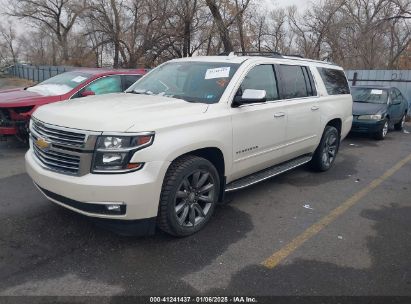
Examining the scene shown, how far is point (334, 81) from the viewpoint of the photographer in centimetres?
625

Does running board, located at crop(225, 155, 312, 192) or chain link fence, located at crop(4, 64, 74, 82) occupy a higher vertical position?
chain link fence, located at crop(4, 64, 74, 82)

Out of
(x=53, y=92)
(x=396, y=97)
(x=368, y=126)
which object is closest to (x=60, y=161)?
(x=53, y=92)

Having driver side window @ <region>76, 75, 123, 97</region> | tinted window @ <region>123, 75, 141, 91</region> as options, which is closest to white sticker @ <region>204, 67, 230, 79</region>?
driver side window @ <region>76, 75, 123, 97</region>

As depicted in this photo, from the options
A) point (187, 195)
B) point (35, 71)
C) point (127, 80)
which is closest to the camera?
point (187, 195)

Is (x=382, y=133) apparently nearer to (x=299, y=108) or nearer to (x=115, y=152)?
(x=299, y=108)

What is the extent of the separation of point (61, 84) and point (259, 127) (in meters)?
4.92

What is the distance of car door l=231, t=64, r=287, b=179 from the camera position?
4012 mm

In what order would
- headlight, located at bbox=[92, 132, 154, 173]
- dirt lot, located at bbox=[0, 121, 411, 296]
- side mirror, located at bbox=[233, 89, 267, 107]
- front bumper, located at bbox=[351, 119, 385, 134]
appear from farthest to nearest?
1. front bumper, located at bbox=[351, 119, 385, 134]
2. side mirror, located at bbox=[233, 89, 267, 107]
3. headlight, located at bbox=[92, 132, 154, 173]
4. dirt lot, located at bbox=[0, 121, 411, 296]

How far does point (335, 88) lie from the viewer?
622 cm

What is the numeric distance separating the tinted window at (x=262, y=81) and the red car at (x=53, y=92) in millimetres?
3859

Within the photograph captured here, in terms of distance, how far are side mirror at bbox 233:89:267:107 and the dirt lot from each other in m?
1.37

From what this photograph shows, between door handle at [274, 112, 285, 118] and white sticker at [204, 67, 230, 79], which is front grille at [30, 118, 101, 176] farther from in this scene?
door handle at [274, 112, 285, 118]

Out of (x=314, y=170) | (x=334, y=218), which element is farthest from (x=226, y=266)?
(x=314, y=170)

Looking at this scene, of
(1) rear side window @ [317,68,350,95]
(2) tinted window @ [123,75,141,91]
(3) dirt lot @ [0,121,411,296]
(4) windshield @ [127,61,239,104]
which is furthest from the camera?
(2) tinted window @ [123,75,141,91]
